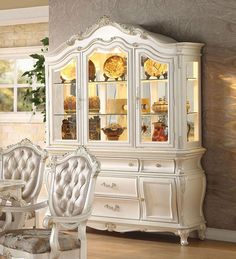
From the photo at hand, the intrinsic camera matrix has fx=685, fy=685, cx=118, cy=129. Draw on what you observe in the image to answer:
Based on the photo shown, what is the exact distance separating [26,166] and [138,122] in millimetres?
1282

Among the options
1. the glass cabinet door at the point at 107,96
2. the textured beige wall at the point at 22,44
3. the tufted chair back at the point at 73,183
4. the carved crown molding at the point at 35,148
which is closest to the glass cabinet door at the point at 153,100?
the glass cabinet door at the point at 107,96

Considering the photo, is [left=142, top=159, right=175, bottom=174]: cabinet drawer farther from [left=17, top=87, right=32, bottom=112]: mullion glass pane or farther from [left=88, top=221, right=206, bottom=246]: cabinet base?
[left=17, top=87, right=32, bottom=112]: mullion glass pane

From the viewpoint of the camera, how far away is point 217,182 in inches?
265

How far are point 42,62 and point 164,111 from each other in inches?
97.5

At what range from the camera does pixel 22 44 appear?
10.4 meters

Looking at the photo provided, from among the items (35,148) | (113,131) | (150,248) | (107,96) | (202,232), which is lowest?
(150,248)

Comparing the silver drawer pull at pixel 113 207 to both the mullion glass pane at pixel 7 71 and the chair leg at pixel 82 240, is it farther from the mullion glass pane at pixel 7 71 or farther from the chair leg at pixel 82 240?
the mullion glass pane at pixel 7 71

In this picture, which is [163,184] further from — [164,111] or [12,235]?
[12,235]

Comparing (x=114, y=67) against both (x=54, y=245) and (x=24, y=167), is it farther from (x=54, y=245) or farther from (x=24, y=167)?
(x=54, y=245)

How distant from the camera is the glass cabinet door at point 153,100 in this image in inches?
260

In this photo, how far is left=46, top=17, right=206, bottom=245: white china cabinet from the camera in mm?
6523

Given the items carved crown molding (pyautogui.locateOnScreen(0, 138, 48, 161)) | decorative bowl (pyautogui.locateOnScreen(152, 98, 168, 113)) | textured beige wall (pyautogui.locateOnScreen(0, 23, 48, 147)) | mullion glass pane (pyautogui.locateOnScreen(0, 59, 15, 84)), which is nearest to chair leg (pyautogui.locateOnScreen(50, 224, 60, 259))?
carved crown molding (pyautogui.locateOnScreen(0, 138, 48, 161))

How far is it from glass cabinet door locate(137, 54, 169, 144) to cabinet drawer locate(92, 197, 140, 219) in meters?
0.64

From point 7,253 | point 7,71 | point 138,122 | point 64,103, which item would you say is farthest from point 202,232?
point 7,71
